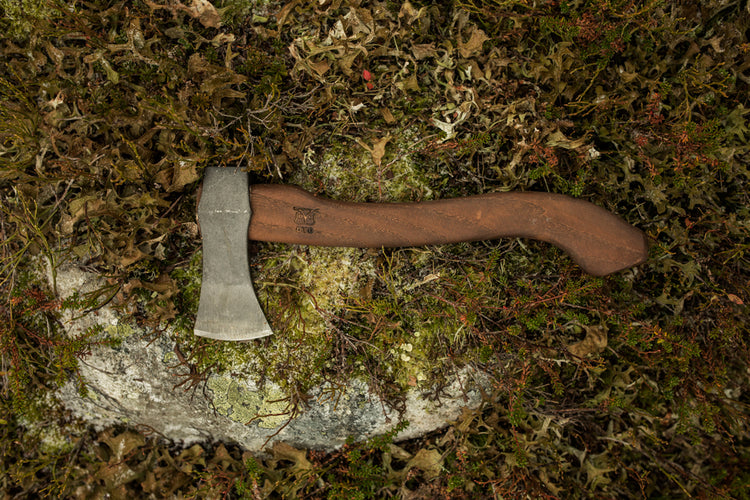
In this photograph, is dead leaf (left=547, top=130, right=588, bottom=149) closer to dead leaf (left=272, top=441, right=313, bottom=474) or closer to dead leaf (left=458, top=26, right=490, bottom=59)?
dead leaf (left=458, top=26, right=490, bottom=59)

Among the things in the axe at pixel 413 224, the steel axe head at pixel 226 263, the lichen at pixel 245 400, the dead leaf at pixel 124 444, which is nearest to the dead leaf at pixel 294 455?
the lichen at pixel 245 400

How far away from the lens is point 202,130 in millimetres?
2746

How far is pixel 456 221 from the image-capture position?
2.70m

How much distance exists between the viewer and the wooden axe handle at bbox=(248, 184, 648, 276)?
105 inches

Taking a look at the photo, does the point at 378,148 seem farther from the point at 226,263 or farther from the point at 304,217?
the point at 226,263

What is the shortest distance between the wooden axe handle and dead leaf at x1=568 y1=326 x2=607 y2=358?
2.10 feet

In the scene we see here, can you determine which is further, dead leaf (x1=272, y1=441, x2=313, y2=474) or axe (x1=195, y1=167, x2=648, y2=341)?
dead leaf (x1=272, y1=441, x2=313, y2=474)

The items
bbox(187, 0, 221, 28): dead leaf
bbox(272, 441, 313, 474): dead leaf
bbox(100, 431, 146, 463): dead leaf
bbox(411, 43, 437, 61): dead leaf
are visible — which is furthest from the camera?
bbox(100, 431, 146, 463): dead leaf

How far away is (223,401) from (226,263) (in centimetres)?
123

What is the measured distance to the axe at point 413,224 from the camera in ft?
8.73

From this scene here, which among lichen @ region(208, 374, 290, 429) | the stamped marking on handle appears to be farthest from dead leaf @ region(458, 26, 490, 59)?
lichen @ region(208, 374, 290, 429)

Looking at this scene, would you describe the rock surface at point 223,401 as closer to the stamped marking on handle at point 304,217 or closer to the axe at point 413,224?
the axe at point 413,224

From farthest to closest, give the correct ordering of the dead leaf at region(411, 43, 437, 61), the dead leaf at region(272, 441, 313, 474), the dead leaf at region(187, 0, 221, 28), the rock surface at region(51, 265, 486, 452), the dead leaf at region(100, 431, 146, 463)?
the dead leaf at region(100, 431, 146, 463) → the dead leaf at region(272, 441, 313, 474) → the rock surface at region(51, 265, 486, 452) → the dead leaf at region(411, 43, 437, 61) → the dead leaf at region(187, 0, 221, 28)

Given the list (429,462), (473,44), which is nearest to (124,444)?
(429,462)
